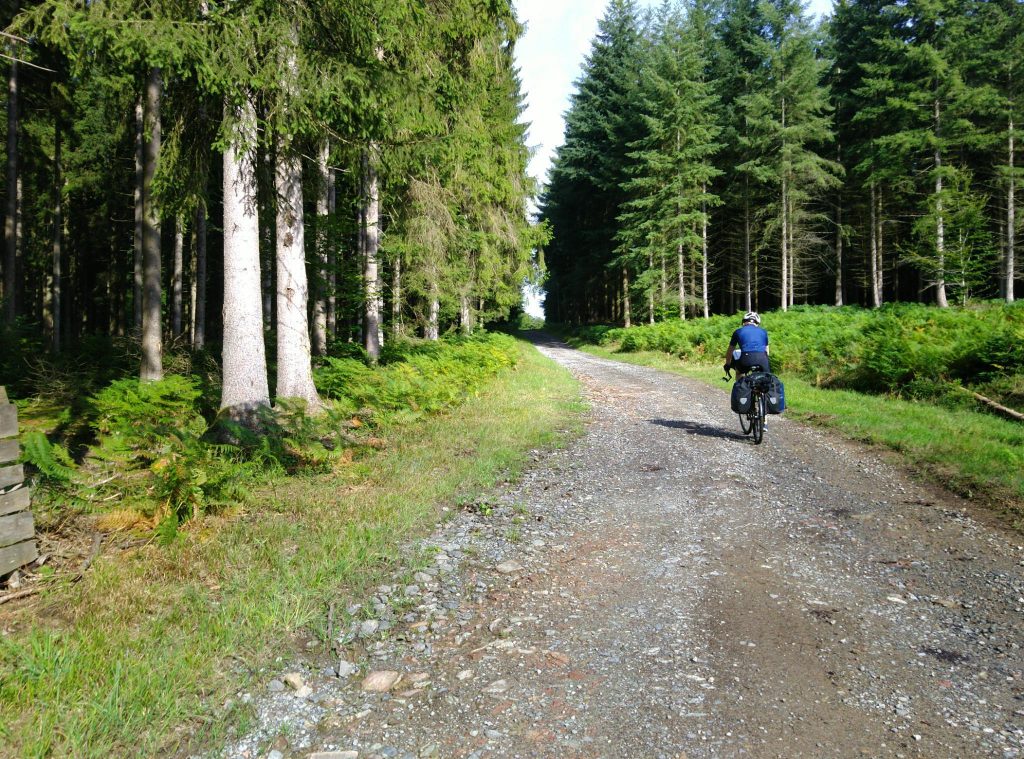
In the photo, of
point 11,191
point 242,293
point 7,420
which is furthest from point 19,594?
point 11,191

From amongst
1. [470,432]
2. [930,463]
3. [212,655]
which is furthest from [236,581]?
[930,463]

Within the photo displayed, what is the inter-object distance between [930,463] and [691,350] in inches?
651

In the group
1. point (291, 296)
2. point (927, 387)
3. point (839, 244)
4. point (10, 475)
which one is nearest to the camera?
point (10, 475)

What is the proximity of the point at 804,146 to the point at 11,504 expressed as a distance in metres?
38.8

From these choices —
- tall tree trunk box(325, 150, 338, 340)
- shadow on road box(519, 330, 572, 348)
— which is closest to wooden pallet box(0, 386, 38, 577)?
tall tree trunk box(325, 150, 338, 340)

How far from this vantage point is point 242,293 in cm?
759

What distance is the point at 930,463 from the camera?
721 cm

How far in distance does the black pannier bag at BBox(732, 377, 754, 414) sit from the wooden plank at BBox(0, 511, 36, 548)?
8.62 meters

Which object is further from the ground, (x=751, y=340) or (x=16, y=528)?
(x=751, y=340)

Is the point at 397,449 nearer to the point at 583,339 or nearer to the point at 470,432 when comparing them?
the point at 470,432

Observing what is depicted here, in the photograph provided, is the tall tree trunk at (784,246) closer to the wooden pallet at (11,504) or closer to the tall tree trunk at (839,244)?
the tall tree trunk at (839,244)

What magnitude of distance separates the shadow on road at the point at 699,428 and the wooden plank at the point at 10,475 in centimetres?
867

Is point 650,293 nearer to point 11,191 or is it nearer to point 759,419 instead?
point 759,419

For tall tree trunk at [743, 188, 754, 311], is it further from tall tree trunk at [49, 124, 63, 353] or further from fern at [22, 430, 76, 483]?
fern at [22, 430, 76, 483]
